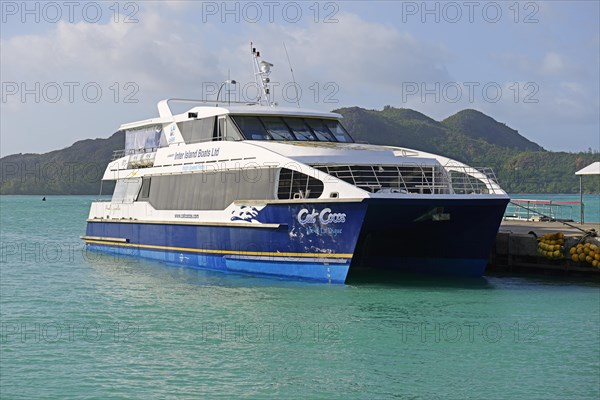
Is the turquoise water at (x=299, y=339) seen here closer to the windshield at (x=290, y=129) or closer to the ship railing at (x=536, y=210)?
the windshield at (x=290, y=129)

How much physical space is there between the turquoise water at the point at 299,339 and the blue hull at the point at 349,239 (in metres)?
0.50

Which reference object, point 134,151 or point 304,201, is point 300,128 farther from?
point 134,151

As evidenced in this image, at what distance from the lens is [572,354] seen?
1178 cm

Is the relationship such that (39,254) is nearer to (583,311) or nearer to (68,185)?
(583,311)

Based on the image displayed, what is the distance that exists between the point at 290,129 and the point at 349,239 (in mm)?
4696

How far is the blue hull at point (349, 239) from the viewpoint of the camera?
1639cm

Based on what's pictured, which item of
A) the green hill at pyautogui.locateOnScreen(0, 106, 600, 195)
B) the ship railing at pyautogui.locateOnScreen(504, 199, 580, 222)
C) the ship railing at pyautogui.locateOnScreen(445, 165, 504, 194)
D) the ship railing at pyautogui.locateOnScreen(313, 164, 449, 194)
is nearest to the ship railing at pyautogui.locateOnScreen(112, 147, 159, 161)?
the ship railing at pyautogui.locateOnScreen(313, 164, 449, 194)

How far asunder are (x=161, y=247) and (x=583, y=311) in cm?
1145

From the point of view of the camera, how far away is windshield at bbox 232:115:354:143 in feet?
64.5

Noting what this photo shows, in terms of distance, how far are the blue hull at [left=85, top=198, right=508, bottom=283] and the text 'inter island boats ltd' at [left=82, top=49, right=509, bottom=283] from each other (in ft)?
0.09

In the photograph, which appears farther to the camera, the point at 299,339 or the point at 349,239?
the point at 349,239

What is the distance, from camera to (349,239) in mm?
16297

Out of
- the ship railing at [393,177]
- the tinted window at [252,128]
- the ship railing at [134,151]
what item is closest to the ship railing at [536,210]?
the ship railing at [393,177]

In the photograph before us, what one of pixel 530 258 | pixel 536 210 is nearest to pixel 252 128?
pixel 530 258
